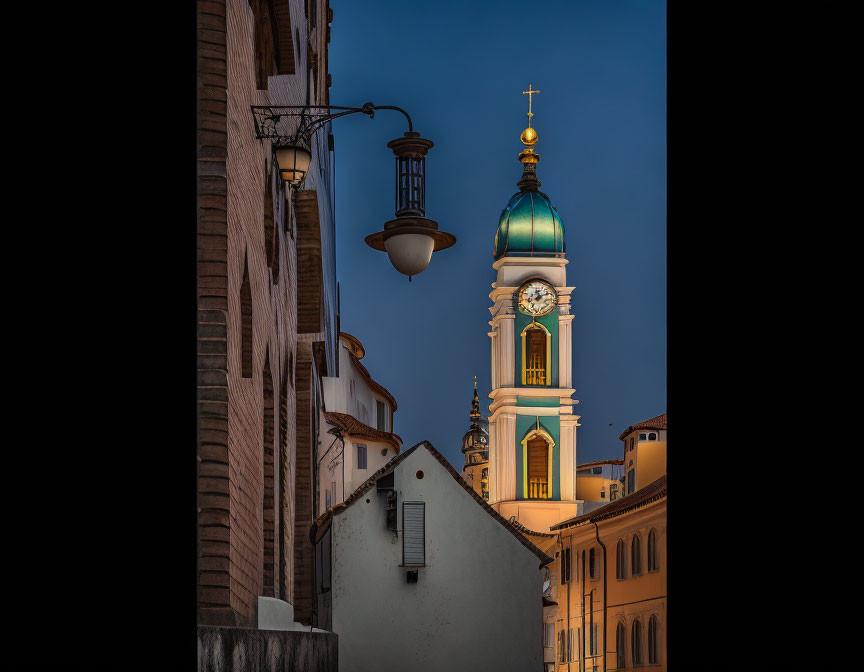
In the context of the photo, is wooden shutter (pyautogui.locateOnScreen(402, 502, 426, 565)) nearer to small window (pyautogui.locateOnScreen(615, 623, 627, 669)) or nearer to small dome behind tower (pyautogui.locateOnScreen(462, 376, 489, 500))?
small window (pyautogui.locateOnScreen(615, 623, 627, 669))

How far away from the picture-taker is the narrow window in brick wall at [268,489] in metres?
11.5

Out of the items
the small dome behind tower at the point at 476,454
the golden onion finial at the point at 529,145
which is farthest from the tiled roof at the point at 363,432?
the small dome behind tower at the point at 476,454

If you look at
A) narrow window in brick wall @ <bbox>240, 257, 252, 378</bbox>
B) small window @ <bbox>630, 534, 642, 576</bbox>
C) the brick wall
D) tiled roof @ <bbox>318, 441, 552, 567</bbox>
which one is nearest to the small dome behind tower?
small window @ <bbox>630, 534, 642, 576</bbox>

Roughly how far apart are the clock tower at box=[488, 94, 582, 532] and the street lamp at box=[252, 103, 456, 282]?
5648cm

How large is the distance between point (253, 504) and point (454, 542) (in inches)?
905

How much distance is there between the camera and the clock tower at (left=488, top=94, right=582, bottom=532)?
6769cm

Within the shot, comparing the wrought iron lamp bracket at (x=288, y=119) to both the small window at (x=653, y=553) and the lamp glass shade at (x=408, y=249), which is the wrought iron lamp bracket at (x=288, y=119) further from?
the small window at (x=653, y=553)

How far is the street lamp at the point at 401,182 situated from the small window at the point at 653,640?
35.1 meters

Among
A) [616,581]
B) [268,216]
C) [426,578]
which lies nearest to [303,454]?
[268,216]

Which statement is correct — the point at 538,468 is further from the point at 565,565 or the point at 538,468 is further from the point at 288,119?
the point at 288,119

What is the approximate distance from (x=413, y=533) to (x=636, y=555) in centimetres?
1701
